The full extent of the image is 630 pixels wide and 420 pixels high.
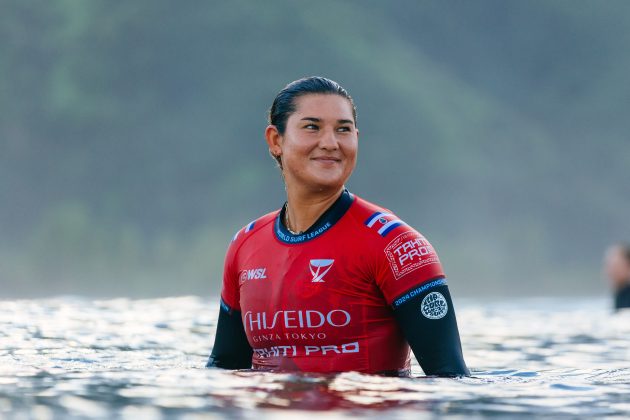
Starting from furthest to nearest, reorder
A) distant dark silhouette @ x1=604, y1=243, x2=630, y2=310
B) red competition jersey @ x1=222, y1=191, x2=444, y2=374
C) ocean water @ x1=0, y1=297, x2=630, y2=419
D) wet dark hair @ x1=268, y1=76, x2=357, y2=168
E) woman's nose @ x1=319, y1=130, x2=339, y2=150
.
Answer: distant dark silhouette @ x1=604, y1=243, x2=630, y2=310, wet dark hair @ x1=268, y1=76, x2=357, y2=168, woman's nose @ x1=319, y1=130, x2=339, y2=150, red competition jersey @ x1=222, y1=191, x2=444, y2=374, ocean water @ x1=0, y1=297, x2=630, y2=419

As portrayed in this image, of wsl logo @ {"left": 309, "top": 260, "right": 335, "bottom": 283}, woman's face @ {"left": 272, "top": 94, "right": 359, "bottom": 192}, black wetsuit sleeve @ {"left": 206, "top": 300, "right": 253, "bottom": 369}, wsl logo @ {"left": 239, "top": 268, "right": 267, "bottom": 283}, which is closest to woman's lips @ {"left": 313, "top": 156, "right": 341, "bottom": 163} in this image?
woman's face @ {"left": 272, "top": 94, "right": 359, "bottom": 192}

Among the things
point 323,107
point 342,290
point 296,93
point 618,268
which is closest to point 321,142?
point 323,107

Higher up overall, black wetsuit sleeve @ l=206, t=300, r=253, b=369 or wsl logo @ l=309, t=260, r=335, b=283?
wsl logo @ l=309, t=260, r=335, b=283

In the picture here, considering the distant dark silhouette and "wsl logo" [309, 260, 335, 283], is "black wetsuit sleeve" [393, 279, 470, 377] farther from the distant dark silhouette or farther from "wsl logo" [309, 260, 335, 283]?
the distant dark silhouette

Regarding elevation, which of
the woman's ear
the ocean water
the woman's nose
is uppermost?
the woman's ear

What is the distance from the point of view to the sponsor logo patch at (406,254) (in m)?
5.34

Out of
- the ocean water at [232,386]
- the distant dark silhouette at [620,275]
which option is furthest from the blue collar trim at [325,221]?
the distant dark silhouette at [620,275]

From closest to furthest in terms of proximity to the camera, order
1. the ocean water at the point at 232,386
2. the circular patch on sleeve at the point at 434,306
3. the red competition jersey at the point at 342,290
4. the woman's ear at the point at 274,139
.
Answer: the ocean water at the point at 232,386, the circular patch on sleeve at the point at 434,306, the red competition jersey at the point at 342,290, the woman's ear at the point at 274,139

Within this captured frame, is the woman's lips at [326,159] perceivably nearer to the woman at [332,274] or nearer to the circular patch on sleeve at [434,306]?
the woman at [332,274]

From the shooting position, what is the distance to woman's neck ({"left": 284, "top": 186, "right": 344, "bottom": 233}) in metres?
5.80

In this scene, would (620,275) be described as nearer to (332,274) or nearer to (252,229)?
(252,229)

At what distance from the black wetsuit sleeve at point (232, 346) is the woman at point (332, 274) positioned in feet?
0.92

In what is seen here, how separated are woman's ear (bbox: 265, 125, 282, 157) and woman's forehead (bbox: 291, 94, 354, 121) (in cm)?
22

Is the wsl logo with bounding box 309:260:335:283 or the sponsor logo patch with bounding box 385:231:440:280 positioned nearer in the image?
the sponsor logo patch with bounding box 385:231:440:280
